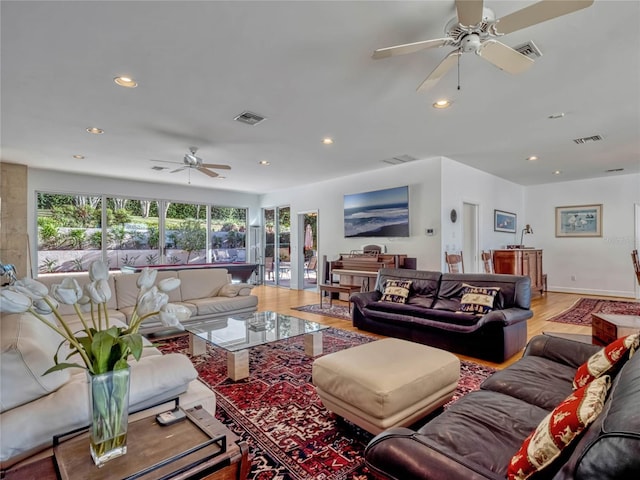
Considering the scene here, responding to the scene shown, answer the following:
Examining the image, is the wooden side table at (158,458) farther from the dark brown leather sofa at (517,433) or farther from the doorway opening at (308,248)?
the doorway opening at (308,248)

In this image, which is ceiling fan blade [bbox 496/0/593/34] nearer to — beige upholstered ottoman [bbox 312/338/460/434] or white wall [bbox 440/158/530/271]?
beige upholstered ottoman [bbox 312/338/460/434]

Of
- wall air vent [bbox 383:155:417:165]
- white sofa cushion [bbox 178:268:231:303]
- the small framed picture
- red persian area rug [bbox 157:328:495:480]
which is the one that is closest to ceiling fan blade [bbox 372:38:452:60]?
red persian area rug [bbox 157:328:495:480]

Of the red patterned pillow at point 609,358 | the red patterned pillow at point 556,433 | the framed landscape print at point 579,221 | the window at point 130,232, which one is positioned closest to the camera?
the red patterned pillow at point 556,433

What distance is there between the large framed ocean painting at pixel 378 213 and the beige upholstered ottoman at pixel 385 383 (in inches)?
165

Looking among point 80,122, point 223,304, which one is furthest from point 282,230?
point 80,122

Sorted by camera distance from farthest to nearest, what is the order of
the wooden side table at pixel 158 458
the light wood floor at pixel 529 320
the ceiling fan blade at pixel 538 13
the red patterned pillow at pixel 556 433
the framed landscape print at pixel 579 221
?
the framed landscape print at pixel 579 221, the light wood floor at pixel 529 320, the ceiling fan blade at pixel 538 13, the wooden side table at pixel 158 458, the red patterned pillow at pixel 556 433

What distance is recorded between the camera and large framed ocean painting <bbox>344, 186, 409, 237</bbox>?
6281 mm

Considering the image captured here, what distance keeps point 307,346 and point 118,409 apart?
8.26 ft

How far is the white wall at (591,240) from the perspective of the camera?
7.16 meters

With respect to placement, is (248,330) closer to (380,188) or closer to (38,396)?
(38,396)

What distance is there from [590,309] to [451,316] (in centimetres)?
409

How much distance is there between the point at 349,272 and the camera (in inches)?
250

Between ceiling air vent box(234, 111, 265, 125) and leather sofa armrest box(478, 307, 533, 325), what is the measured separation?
10.8ft

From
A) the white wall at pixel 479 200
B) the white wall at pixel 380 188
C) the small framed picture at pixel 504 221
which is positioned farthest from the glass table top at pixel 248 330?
the small framed picture at pixel 504 221
